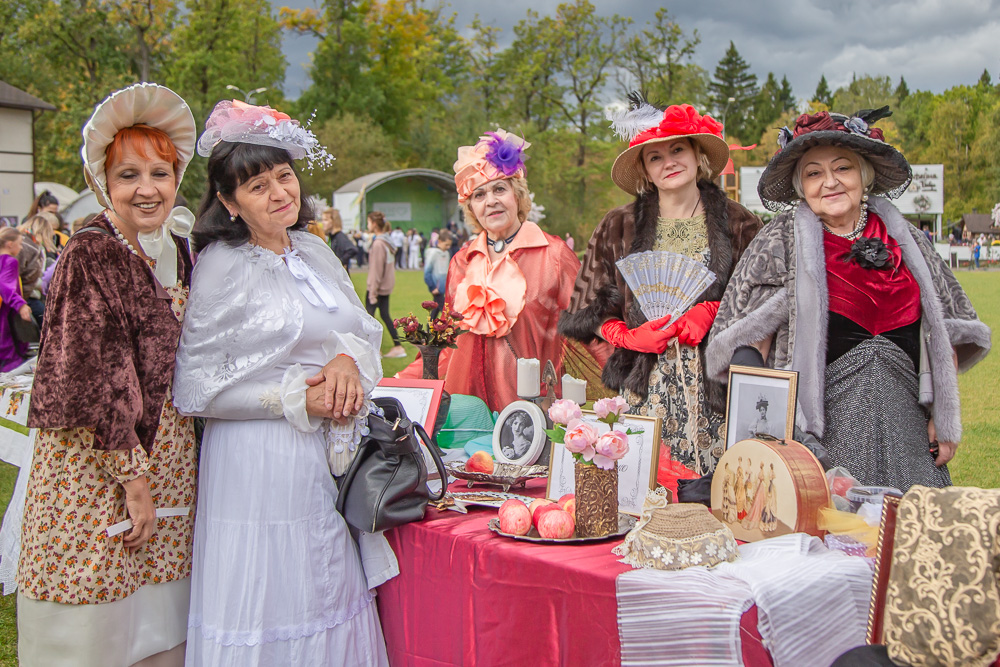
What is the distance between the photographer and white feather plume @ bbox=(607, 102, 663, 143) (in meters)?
2.91

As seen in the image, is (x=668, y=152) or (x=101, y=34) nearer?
(x=668, y=152)

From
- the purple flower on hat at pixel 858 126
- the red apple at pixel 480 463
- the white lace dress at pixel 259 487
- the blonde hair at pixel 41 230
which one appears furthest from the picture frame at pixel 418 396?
the blonde hair at pixel 41 230

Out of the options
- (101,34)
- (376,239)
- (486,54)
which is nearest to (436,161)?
(486,54)

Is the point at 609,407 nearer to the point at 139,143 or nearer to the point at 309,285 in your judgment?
the point at 309,285

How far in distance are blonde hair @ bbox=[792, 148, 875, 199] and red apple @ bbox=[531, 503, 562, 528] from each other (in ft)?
3.94

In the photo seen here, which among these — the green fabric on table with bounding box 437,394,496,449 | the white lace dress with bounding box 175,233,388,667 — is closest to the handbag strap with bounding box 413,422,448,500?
the white lace dress with bounding box 175,233,388,667

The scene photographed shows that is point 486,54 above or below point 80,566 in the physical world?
above

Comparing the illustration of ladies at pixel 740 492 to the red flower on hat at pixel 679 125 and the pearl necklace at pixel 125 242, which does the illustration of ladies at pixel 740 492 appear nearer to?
the red flower on hat at pixel 679 125

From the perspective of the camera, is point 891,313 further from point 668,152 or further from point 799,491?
point 668,152

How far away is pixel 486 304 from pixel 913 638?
2101 millimetres

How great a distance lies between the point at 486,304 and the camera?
10.9ft

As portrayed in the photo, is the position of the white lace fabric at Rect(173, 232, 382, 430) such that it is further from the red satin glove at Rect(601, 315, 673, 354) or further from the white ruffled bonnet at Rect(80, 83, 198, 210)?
the red satin glove at Rect(601, 315, 673, 354)

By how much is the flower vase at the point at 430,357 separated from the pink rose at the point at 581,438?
1259 millimetres

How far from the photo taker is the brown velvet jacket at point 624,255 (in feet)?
9.18
